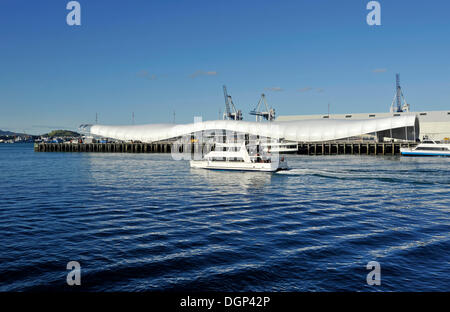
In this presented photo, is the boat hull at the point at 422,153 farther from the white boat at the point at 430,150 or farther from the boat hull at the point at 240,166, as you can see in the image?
the boat hull at the point at 240,166

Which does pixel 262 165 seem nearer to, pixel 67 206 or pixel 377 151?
pixel 67 206

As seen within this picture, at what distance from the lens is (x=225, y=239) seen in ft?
63.8

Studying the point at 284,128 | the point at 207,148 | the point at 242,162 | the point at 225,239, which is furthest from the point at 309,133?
the point at 225,239

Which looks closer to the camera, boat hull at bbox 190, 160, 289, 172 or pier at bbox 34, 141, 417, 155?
boat hull at bbox 190, 160, 289, 172

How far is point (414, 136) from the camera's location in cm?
11362

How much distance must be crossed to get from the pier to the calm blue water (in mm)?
73094

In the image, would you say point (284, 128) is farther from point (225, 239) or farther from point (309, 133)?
point (225, 239)

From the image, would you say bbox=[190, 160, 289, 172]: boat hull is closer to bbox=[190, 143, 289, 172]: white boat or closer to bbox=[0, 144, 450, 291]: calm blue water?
bbox=[190, 143, 289, 172]: white boat

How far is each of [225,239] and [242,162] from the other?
38.6 m

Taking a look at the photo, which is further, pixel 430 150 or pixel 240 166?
pixel 430 150

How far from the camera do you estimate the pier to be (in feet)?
352

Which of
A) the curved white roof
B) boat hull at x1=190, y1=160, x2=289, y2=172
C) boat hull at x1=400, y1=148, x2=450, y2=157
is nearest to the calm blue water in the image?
boat hull at x1=190, y1=160, x2=289, y2=172

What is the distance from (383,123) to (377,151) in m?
11.0
